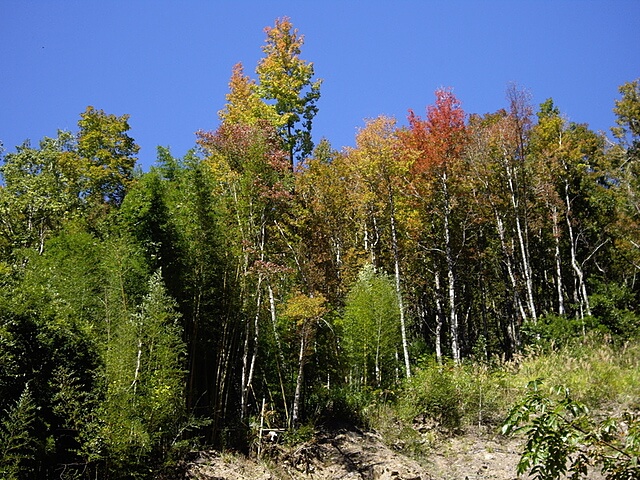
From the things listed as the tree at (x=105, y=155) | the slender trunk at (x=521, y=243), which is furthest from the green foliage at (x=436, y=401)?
the tree at (x=105, y=155)

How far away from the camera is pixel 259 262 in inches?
428

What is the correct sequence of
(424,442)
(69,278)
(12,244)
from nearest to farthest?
(69,278) < (424,442) < (12,244)

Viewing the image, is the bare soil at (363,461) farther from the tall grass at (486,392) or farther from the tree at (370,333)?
the tree at (370,333)

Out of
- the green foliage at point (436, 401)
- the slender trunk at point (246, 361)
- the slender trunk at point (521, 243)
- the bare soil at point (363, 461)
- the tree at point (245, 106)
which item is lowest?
the bare soil at point (363, 461)

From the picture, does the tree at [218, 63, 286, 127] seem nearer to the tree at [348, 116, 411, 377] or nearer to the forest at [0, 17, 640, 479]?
the forest at [0, 17, 640, 479]

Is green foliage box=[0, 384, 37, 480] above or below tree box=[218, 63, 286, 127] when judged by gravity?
below

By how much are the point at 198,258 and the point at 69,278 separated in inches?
93.2

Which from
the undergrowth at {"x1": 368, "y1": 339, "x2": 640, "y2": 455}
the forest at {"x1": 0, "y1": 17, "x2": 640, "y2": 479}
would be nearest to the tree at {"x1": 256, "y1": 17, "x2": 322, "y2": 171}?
the forest at {"x1": 0, "y1": 17, "x2": 640, "y2": 479}

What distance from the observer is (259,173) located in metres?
11.8

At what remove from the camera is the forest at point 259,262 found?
809cm

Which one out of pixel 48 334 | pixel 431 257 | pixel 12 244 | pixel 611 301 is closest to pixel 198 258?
pixel 48 334

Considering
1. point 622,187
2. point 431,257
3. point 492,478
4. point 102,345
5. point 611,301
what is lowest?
point 492,478

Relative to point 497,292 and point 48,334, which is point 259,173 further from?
point 497,292

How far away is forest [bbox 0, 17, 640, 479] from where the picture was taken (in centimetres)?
809
